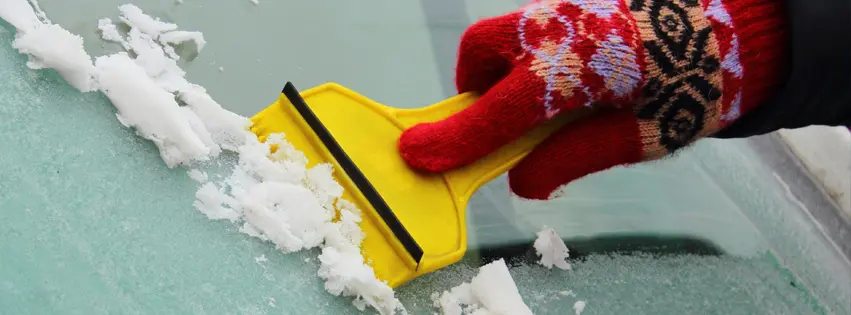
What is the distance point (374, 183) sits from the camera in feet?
2.46

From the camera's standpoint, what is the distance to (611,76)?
2.34 ft

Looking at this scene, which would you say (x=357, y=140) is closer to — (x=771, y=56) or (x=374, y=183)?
(x=374, y=183)

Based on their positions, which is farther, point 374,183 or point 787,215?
point 787,215

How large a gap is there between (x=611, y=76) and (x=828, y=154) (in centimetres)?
56

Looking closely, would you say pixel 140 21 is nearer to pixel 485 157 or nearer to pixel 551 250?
pixel 485 157

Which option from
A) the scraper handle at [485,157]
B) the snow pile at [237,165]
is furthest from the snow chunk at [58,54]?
the scraper handle at [485,157]

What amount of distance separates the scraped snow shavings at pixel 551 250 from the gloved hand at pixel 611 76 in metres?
0.09

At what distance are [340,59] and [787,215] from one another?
658mm

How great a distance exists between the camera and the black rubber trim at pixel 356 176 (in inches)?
27.6

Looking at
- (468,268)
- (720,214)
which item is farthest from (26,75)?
(720,214)

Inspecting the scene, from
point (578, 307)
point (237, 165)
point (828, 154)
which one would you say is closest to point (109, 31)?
point (237, 165)

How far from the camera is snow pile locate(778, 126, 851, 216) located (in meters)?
1.07

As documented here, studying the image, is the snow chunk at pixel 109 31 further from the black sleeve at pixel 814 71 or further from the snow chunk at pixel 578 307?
the black sleeve at pixel 814 71

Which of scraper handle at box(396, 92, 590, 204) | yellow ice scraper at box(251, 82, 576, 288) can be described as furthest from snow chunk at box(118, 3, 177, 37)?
scraper handle at box(396, 92, 590, 204)
